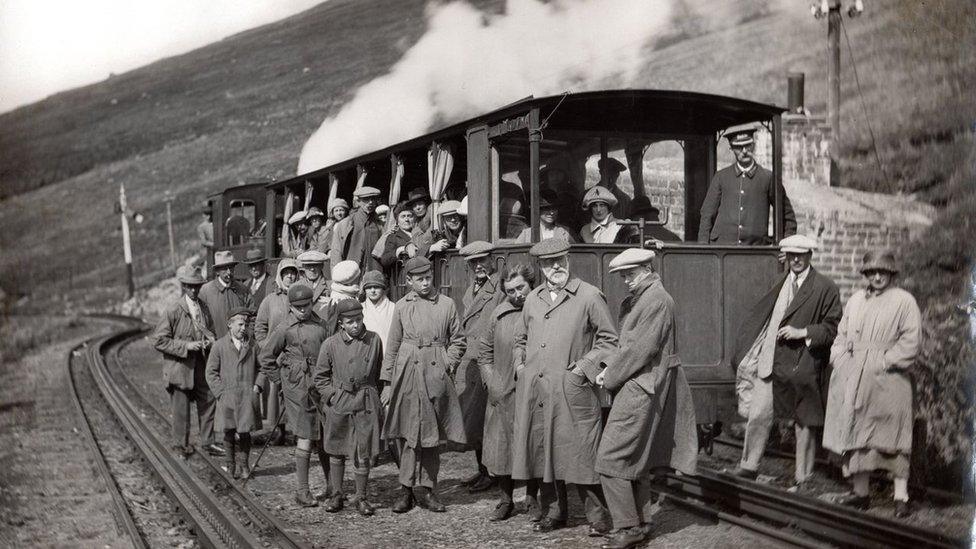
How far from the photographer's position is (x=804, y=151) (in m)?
18.9

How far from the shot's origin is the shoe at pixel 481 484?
7.97 metres

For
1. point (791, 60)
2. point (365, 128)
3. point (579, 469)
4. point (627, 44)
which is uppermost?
point (627, 44)

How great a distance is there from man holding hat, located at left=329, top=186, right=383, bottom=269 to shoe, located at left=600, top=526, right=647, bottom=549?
216 inches

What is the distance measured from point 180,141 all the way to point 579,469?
1986 inches

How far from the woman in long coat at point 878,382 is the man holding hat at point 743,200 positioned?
1984 millimetres

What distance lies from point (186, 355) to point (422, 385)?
331cm

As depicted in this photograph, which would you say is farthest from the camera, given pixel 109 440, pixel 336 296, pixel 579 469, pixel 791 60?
pixel 791 60

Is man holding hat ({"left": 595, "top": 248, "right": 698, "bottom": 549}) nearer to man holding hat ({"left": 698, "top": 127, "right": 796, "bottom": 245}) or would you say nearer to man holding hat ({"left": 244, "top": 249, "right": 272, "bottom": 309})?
man holding hat ({"left": 698, "top": 127, "right": 796, "bottom": 245})

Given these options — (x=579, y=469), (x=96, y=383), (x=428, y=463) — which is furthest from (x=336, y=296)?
(x=96, y=383)

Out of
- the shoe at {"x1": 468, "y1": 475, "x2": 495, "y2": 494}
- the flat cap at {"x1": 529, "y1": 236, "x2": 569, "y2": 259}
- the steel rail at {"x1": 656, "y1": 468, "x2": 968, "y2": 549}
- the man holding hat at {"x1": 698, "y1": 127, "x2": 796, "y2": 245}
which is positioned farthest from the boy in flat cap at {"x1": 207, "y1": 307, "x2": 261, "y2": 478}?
the man holding hat at {"x1": 698, "y1": 127, "x2": 796, "y2": 245}

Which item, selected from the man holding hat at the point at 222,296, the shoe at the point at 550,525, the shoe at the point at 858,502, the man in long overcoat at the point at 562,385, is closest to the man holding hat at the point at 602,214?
the man in long overcoat at the point at 562,385

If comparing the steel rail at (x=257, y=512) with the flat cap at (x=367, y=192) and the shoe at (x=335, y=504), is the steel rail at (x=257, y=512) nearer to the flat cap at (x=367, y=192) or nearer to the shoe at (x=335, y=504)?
the shoe at (x=335, y=504)

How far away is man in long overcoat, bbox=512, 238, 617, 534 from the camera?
6.11 m

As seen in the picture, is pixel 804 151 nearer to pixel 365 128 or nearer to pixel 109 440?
pixel 365 128
